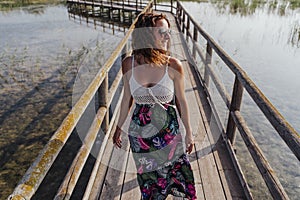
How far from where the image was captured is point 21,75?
863 centimetres

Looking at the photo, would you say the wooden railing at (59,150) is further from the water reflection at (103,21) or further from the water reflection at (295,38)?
the water reflection at (103,21)

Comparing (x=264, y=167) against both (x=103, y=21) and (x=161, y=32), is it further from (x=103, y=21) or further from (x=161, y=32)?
(x=103, y=21)

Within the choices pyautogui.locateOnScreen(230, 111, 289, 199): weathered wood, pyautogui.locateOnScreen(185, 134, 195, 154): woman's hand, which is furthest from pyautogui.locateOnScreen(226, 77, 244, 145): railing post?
pyautogui.locateOnScreen(185, 134, 195, 154): woman's hand

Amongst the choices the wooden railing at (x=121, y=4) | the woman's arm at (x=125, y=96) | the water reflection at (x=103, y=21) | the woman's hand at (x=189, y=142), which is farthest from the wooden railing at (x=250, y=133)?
the wooden railing at (x=121, y=4)

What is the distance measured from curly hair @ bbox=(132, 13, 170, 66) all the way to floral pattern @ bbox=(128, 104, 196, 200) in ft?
1.05

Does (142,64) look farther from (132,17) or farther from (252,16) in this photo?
(132,17)

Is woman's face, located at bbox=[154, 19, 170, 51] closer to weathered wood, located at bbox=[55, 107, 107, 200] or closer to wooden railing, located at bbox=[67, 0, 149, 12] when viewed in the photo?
weathered wood, located at bbox=[55, 107, 107, 200]

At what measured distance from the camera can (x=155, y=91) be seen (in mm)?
1894

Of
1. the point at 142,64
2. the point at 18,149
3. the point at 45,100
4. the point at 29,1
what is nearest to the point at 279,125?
the point at 142,64

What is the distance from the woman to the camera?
5.98ft

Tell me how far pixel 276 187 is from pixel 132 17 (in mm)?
20375

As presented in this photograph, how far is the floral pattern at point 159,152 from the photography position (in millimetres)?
1963

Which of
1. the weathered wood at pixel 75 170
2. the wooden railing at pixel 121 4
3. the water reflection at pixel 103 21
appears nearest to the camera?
the weathered wood at pixel 75 170

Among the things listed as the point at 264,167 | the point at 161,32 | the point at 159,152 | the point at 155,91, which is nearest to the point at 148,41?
the point at 161,32
